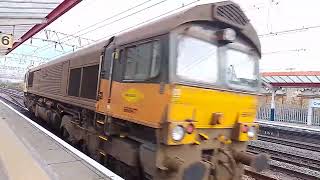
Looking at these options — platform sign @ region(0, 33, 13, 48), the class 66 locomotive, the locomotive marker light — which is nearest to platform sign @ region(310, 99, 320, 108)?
platform sign @ region(0, 33, 13, 48)

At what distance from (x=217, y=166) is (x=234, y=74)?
152cm

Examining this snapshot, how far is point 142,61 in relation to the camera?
5.75m

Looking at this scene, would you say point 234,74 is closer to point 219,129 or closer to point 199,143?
point 219,129

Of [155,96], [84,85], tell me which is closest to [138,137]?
[155,96]

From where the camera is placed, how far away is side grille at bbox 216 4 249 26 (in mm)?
5766

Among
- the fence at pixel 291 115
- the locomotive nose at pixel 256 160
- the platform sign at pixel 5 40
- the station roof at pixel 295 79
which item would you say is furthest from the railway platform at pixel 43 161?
the fence at pixel 291 115

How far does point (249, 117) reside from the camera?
627cm

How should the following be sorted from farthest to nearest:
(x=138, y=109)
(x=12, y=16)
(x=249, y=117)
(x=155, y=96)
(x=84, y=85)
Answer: (x=12, y=16) → (x=84, y=85) → (x=249, y=117) → (x=138, y=109) → (x=155, y=96)

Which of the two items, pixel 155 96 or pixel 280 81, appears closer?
pixel 155 96

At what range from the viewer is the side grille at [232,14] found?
577 cm

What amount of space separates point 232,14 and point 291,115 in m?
23.0

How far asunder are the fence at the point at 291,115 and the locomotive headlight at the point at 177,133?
22111 mm

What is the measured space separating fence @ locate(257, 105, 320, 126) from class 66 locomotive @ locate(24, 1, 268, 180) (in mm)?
20526

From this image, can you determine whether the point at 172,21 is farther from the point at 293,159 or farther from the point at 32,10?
the point at 293,159
